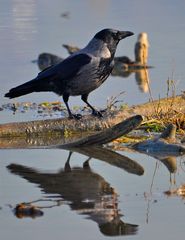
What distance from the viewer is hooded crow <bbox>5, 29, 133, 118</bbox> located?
36.3 ft

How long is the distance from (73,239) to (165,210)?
1034mm

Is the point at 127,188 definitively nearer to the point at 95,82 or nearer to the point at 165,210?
the point at 165,210

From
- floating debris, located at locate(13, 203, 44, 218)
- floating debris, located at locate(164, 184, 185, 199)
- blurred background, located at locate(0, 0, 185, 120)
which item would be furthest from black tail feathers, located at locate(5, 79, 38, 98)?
floating debris, located at locate(13, 203, 44, 218)

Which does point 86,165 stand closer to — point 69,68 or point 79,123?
point 79,123

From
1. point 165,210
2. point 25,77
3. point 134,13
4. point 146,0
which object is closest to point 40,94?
point 25,77

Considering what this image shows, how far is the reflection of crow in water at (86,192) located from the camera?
776cm

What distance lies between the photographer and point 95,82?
1112cm

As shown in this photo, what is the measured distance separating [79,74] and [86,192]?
2.52 metres

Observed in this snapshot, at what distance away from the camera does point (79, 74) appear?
11086 millimetres

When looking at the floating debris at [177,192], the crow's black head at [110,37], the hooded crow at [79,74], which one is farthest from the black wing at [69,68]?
the floating debris at [177,192]

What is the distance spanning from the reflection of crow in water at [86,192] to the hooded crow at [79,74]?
125cm

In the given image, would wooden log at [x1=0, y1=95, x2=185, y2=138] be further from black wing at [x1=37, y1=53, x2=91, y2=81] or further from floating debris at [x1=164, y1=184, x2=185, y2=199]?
floating debris at [x1=164, y1=184, x2=185, y2=199]

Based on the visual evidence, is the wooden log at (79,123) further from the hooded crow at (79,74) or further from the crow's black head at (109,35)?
the crow's black head at (109,35)

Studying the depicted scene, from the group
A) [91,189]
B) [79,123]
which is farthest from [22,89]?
[91,189]
